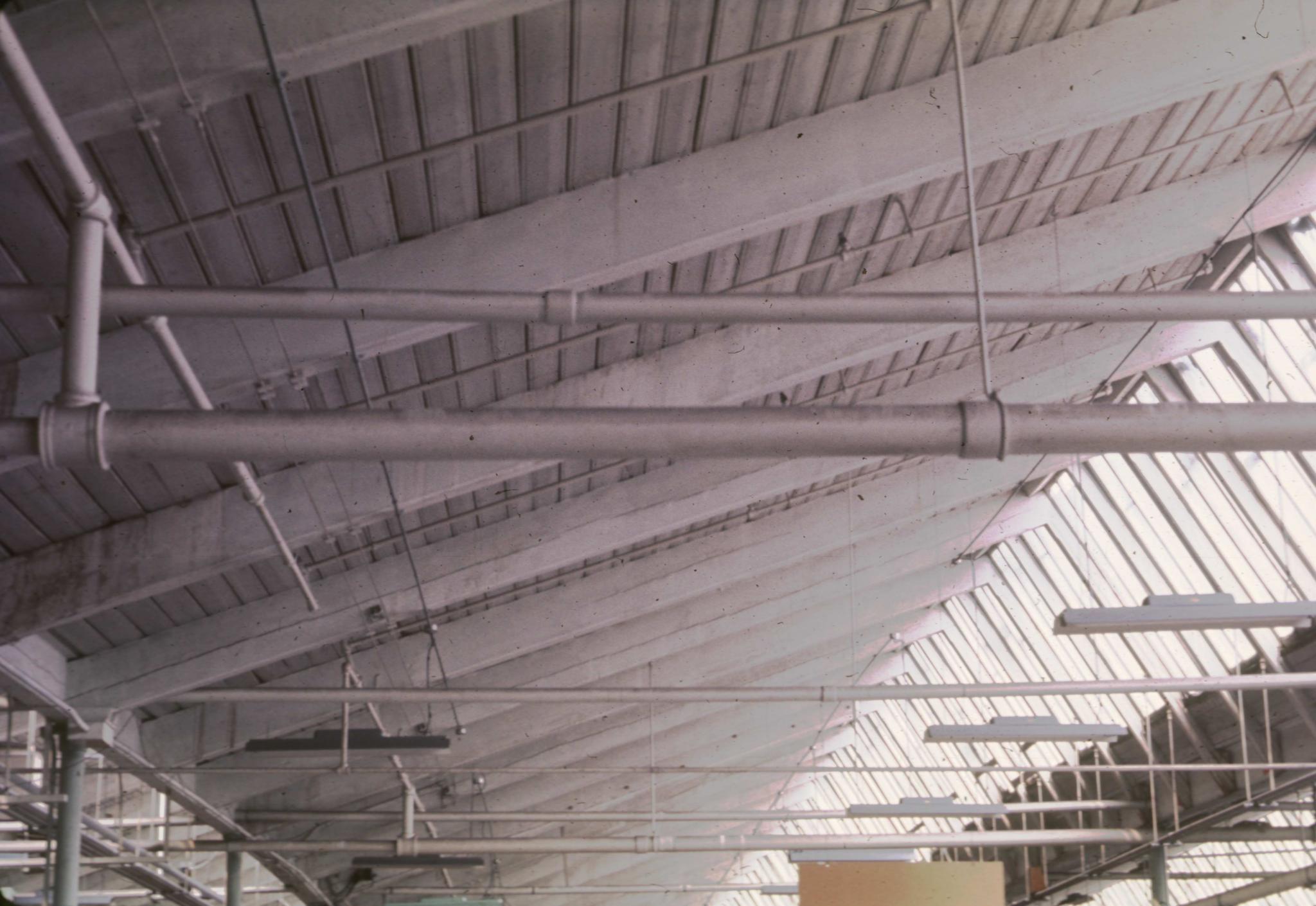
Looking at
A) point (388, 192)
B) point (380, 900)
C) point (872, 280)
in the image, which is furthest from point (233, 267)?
point (380, 900)

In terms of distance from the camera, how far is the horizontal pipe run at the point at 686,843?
23.9 m

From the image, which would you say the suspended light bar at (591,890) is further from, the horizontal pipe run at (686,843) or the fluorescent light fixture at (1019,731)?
the fluorescent light fixture at (1019,731)

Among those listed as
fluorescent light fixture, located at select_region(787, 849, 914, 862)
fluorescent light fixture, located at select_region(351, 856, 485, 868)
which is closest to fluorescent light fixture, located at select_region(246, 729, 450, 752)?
fluorescent light fixture, located at select_region(351, 856, 485, 868)

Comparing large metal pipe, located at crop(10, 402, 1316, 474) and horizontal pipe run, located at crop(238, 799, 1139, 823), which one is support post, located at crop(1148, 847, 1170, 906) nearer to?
horizontal pipe run, located at crop(238, 799, 1139, 823)

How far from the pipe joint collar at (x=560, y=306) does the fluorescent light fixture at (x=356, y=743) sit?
6596 millimetres

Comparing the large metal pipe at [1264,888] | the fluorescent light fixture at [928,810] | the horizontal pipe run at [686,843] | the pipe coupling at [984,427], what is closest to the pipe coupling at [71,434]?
the pipe coupling at [984,427]

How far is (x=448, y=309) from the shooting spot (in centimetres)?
892

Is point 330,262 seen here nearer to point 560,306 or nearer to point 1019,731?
point 560,306

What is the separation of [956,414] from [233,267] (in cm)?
473

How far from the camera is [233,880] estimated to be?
22.8 metres

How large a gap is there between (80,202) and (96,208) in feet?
0.32

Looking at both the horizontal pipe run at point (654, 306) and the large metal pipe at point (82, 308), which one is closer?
the large metal pipe at point (82, 308)

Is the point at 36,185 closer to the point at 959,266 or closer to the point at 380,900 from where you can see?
the point at 959,266

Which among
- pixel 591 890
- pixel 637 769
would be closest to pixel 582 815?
pixel 637 769
